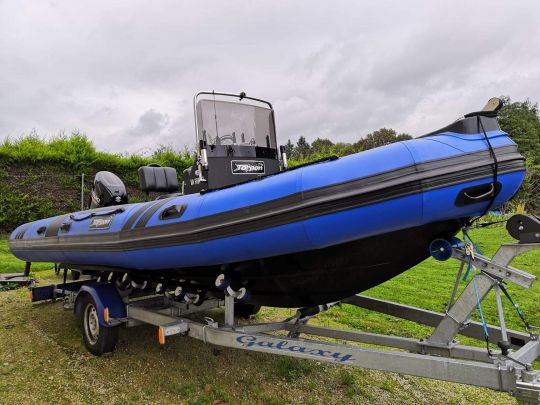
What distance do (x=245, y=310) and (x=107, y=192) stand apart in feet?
7.42

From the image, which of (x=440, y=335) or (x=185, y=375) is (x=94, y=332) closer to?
(x=185, y=375)

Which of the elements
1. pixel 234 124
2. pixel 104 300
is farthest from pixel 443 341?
pixel 104 300

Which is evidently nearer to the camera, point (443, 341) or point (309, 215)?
point (309, 215)

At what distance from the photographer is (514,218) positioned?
2367 millimetres

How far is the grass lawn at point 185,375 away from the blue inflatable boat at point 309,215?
69 centimetres

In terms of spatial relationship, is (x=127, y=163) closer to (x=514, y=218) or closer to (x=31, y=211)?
(x=31, y=211)

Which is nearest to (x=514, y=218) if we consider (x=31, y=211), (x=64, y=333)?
(x=64, y=333)

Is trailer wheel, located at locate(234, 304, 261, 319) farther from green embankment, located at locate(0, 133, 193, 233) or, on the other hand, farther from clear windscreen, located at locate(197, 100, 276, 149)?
green embankment, located at locate(0, 133, 193, 233)

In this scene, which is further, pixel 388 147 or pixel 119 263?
pixel 119 263

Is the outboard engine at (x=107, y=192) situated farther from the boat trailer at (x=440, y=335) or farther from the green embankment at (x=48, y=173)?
the green embankment at (x=48, y=173)

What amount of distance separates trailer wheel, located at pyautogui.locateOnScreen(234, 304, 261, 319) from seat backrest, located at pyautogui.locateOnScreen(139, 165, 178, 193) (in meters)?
1.67

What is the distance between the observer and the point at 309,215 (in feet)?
7.89

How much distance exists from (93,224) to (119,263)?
1.92ft

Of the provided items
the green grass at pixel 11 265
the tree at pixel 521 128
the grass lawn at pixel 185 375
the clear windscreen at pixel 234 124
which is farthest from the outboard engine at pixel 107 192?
the tree at pixel 521 128
